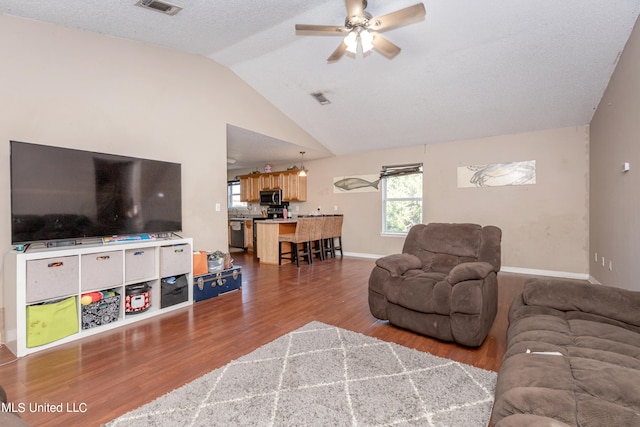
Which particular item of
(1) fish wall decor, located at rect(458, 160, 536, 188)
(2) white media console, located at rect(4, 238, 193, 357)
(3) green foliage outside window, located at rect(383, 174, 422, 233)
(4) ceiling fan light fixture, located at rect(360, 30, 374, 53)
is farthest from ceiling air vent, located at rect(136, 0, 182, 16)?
(1) fish wall decor, located at rect(458, 160, 536, 188)

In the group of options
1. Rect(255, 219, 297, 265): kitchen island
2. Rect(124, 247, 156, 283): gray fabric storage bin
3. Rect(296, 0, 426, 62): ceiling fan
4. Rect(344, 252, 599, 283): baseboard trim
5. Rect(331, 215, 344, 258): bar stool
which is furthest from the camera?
Rect(331, 215, 344, 258): bar stool

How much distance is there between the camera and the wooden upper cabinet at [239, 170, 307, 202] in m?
7.82

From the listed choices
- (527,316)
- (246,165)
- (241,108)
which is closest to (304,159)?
(246,165)

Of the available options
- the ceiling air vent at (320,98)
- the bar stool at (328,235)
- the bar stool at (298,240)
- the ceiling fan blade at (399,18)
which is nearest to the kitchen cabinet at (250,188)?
the bar stool at (328,235)

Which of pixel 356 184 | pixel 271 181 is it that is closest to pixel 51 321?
pixel 356 184

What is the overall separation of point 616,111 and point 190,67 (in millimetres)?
4964

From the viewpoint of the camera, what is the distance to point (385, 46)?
117 inches

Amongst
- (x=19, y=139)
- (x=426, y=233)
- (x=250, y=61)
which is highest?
(x=250, y=61)

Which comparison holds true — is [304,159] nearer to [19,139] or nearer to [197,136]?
[197,136]

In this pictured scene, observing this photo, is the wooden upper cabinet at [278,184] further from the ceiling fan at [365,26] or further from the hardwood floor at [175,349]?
the ceiling fan at [365,26]

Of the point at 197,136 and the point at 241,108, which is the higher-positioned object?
the point at 241,108

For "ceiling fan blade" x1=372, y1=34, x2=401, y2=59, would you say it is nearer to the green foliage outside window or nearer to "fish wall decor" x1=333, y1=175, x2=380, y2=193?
the green foliage outside window

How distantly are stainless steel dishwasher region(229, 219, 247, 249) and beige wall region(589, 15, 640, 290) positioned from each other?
687cm

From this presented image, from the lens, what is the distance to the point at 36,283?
243 centimetres
